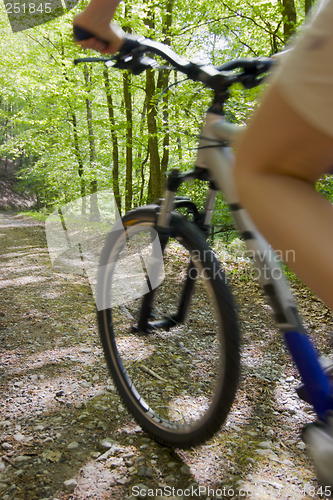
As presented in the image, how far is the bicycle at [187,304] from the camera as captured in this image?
36.2 inches

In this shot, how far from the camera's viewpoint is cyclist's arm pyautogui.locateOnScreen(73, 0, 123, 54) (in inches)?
44.9

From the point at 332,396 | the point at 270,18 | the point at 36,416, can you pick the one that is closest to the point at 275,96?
the point at 332,396

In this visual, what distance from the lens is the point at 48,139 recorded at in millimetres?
13570

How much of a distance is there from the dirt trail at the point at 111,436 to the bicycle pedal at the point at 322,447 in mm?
783

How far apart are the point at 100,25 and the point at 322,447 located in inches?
57.7

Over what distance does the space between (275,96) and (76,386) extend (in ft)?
6.74

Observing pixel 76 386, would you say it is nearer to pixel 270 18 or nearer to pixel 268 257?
pixel 268 257

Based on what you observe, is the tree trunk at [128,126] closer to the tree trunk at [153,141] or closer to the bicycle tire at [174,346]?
the tree trunk at [153,141]

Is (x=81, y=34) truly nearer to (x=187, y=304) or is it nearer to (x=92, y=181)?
(x=187, y=304)

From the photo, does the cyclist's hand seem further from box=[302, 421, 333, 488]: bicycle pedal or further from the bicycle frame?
box=[302, 421, 333, 488]: bicycle pedal

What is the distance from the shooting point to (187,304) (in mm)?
1622

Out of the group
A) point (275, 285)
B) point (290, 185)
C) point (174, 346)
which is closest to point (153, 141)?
point (174, 346)

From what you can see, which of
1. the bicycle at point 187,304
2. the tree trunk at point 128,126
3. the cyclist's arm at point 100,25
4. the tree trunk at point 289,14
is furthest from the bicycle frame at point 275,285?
the tree trunk at point 128,126

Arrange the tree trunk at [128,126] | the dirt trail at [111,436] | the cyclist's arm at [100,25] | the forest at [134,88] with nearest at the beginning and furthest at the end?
the cyclist's arm at [100,25] → the dirt trail at [111,436] → the forest at [134,88] → the tree trunk at [128,126]
